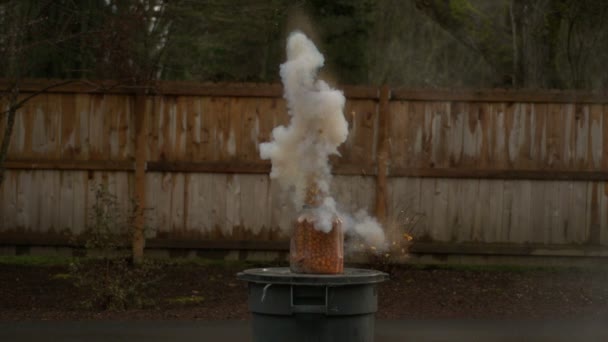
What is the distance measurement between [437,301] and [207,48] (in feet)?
32.1

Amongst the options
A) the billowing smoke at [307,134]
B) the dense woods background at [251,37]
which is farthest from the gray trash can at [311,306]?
the dense woods background at [251,37]

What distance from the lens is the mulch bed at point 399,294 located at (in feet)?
37.6

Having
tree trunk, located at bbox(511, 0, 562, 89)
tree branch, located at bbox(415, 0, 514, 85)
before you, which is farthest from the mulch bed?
tree branch, located at bbox(415, 0, 514, 85)

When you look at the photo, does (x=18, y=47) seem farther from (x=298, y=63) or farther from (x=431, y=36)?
(x=431, y=36)

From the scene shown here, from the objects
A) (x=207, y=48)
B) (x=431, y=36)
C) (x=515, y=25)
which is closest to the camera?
(x=515, y=25)

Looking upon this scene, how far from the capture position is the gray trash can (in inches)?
255

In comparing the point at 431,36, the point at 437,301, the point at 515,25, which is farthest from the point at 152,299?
the point at 431,36

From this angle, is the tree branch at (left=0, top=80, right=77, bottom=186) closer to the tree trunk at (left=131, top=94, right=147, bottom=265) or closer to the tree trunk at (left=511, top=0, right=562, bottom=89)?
the tree trunk at (left=131, top=94, right=147, bottom=265)

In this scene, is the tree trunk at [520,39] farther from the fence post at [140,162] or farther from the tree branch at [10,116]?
the tree branch at [10,116]

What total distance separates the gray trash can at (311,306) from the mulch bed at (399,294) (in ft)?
15.2

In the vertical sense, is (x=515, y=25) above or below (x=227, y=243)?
above

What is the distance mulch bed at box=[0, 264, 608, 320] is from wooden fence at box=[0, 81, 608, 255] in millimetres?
447

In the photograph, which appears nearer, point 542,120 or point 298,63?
point 298,63

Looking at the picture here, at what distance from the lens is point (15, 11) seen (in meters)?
13.4
